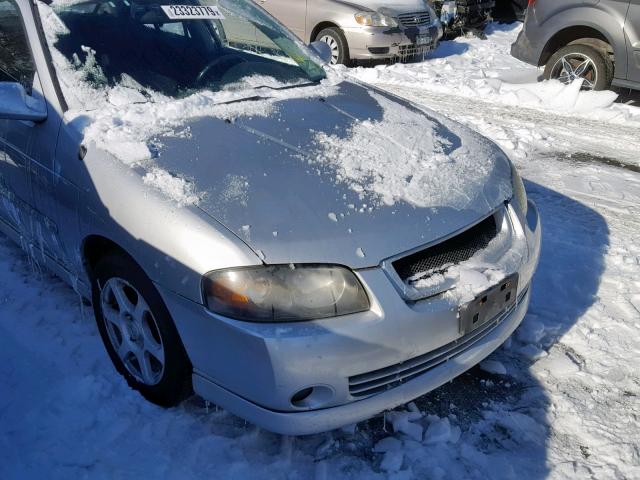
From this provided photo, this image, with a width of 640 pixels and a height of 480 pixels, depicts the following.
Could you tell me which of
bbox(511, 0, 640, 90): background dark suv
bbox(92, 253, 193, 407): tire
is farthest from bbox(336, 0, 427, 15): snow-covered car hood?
bbox(92, 253, 193, 407): tire

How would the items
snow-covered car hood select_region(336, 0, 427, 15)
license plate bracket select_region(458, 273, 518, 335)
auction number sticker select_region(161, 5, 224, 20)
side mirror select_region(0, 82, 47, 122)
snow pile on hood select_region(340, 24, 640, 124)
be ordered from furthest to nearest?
snow-covered car hood select_region(336, 0, 427, 15) → snow pile on hood select_region(340, 24, 640, 124) → auction number sticker select_region(161, 5, 224, 20) → side mirror select_region(0, 82, 47, 122) → license plate bracket select_region(458, 273, 518, 335)

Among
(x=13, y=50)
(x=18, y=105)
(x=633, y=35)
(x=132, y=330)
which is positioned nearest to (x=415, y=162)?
(x=132, y=330)

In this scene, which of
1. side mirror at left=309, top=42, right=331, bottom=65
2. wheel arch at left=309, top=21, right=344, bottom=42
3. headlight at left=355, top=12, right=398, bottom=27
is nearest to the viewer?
side mirror at left=309, top=42, right=331, bottom=65

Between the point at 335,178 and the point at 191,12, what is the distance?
5.14 ft

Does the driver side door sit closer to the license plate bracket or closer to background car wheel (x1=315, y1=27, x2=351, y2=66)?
the license plate bracket

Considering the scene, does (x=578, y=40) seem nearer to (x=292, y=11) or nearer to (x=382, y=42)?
(x=382, y=42)

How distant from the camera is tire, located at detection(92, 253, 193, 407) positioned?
2213 millimetres

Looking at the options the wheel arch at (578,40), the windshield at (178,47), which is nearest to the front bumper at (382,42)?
the wheel arch at (578,40)

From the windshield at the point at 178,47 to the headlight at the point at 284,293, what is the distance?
1.26 m

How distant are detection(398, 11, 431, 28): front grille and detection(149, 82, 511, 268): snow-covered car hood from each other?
6758mm

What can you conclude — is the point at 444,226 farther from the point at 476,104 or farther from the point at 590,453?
the point at 476,104

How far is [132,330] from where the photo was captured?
2.48m

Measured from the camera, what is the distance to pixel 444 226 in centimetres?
223

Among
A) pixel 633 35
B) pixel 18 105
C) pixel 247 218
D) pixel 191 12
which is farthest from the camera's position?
pixel 633 35
